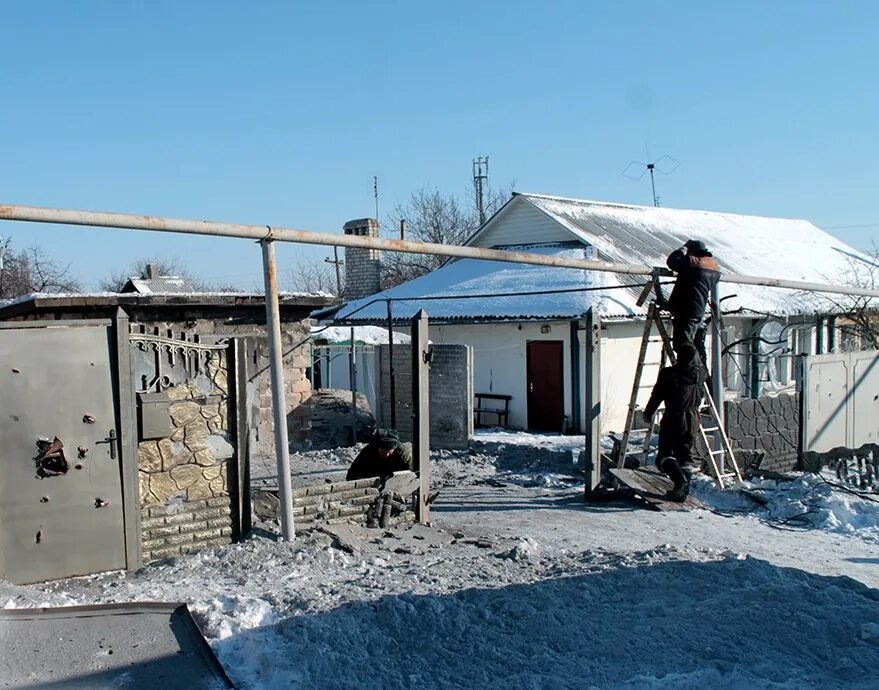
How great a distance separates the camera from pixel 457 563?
20.9 ft

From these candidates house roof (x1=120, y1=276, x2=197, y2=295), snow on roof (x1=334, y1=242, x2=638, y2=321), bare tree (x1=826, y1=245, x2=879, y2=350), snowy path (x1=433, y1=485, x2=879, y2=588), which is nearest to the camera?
snowy path (x1=433, y1=485, x2=879, y2=588)

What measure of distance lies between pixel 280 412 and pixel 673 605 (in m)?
3.34

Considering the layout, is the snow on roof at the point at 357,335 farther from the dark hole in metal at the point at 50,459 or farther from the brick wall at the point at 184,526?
the dark hole in metal at the point at 50,459

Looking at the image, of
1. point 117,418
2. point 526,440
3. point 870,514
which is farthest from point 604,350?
point 117,418

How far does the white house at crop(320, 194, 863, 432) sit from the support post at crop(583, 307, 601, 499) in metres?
4.41

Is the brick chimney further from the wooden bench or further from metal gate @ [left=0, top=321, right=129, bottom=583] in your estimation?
metal gate @ [left=0, top=321, right=129, bottom=583]

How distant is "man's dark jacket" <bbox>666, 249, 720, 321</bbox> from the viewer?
30.7ft

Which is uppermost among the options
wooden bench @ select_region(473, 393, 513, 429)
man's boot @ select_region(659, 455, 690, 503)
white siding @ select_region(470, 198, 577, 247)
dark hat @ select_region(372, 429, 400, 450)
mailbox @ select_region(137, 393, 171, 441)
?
white siding @ select_region(470, 198, 577, 247)

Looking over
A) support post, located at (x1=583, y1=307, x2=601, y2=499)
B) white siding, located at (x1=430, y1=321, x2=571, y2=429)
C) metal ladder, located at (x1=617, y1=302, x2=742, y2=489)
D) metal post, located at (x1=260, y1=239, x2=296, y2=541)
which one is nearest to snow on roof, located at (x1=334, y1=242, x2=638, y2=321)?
white siding, located at (x1=430, y1=321, x2=571, y2=429)

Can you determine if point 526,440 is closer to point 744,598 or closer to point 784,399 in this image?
point 784,399

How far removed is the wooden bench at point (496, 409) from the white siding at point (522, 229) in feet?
16.6

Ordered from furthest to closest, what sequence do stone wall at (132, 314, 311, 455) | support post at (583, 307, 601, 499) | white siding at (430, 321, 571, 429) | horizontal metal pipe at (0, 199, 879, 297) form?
white siding at (430, 321, 571, 429), stone wall at (132, 314, 311, 455), support post at (583, 307, 601, 499), horizontal metal pipe at (0, 199, 879, 297)

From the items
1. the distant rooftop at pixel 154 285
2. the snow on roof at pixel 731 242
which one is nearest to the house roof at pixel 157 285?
the distant rooftop at pixel 154 285

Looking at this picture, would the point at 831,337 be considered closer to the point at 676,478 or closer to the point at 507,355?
the point at 507,355
